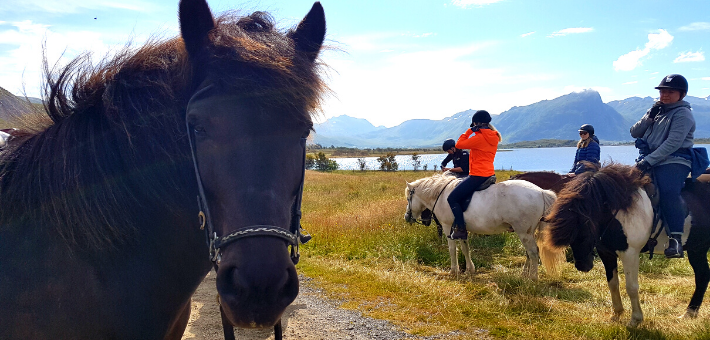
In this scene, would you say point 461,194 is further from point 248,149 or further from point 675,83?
point 248,149

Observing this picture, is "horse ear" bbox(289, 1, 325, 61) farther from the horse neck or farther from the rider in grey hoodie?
the rider in grey hoodie

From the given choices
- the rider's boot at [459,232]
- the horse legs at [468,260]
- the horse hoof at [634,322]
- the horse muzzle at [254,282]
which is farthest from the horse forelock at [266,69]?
the horse legs at [468,260]

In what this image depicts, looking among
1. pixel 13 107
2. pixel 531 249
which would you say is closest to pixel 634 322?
pixel 531 249

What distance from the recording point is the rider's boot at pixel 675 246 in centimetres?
470

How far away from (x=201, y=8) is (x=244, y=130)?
656 millimetres

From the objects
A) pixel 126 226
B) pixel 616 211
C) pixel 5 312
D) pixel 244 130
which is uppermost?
pixel 244 130

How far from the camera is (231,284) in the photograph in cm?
129

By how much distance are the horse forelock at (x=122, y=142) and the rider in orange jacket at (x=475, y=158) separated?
228 inches

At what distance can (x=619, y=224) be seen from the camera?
192 inches

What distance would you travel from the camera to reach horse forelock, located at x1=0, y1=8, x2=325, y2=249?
157 cm

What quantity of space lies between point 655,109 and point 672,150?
0.83 m

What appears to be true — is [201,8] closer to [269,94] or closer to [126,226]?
[269,94]

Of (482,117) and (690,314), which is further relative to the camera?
(482,117)

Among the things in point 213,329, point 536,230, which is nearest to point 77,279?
point 213,329
